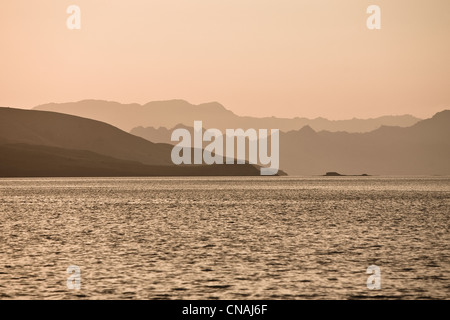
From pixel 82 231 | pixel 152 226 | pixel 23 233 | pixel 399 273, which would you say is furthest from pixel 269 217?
pixel 399 273

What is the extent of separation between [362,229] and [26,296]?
51.6 m

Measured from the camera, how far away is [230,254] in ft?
182

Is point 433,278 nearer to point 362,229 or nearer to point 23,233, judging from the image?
point 362,229
